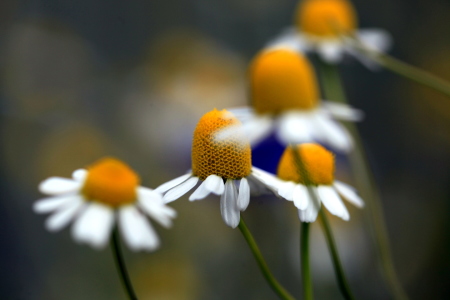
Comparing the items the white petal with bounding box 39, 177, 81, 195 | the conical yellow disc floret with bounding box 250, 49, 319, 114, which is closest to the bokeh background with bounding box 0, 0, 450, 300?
the conical yellow disc floret with bounding box 250, 49, 319, 114

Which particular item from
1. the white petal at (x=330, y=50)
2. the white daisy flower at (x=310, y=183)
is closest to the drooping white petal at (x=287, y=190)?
the white daisy flower at (x=310, y=183)

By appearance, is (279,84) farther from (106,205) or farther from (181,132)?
(181,132)

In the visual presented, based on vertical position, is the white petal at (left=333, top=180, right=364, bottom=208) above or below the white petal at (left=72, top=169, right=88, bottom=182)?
below

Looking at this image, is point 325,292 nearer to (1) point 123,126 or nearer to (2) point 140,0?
(1) point 123,126

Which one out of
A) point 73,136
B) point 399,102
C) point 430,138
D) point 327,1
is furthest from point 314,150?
point 399,102

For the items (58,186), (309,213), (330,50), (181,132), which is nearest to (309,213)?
(309,213)

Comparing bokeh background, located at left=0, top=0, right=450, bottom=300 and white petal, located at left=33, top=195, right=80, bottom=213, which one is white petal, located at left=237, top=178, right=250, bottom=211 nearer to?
white petal, located at left=33, top=195, right=80, bottom=213

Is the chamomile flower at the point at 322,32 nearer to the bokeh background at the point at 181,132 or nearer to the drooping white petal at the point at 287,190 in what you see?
the bokeh background at the point at 181,132
